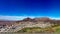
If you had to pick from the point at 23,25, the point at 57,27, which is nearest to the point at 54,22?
the point at 57,27

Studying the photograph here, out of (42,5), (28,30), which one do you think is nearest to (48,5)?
(42,5)

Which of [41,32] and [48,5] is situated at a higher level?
[48,5]

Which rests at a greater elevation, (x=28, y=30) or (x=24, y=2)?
(x=24, y=2)

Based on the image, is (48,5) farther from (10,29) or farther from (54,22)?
(10,29)

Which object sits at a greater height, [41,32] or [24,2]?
[24,2]

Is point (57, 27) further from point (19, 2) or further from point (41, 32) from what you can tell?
point (19, 2)

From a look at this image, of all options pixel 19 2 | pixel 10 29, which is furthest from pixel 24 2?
pixel 10 29

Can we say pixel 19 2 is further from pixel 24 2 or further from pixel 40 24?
pixel 40 24
